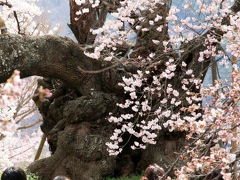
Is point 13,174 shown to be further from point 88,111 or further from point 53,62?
point 88,111

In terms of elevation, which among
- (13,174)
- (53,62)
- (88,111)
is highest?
(53,62)

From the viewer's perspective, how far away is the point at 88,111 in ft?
29.9

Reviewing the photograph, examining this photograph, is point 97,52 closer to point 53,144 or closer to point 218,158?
point 53,144

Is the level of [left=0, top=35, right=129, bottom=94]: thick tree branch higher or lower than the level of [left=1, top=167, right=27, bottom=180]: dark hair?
higher

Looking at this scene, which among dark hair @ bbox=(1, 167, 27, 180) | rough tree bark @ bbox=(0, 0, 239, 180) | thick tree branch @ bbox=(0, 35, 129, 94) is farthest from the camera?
rough tree bark @ bbox=(0, 0, 239, 180)

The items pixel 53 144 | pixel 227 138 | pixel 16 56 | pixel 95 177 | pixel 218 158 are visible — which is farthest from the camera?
pixel 53 144

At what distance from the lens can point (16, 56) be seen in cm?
770

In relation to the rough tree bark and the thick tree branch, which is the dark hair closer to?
the thick tree branch

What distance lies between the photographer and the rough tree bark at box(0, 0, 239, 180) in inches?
340

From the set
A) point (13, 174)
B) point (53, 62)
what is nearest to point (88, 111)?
point (53, 62)

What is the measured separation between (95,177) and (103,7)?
4199 mm

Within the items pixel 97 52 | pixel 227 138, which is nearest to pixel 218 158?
pixel 227 138

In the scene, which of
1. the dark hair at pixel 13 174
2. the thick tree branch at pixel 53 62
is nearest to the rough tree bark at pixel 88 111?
the thick tree branch at pixel 53 62

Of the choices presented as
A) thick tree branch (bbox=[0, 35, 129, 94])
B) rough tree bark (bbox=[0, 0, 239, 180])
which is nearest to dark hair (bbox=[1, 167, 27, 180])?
thick tree branch (bbox=[0, 35, 129, 94])
